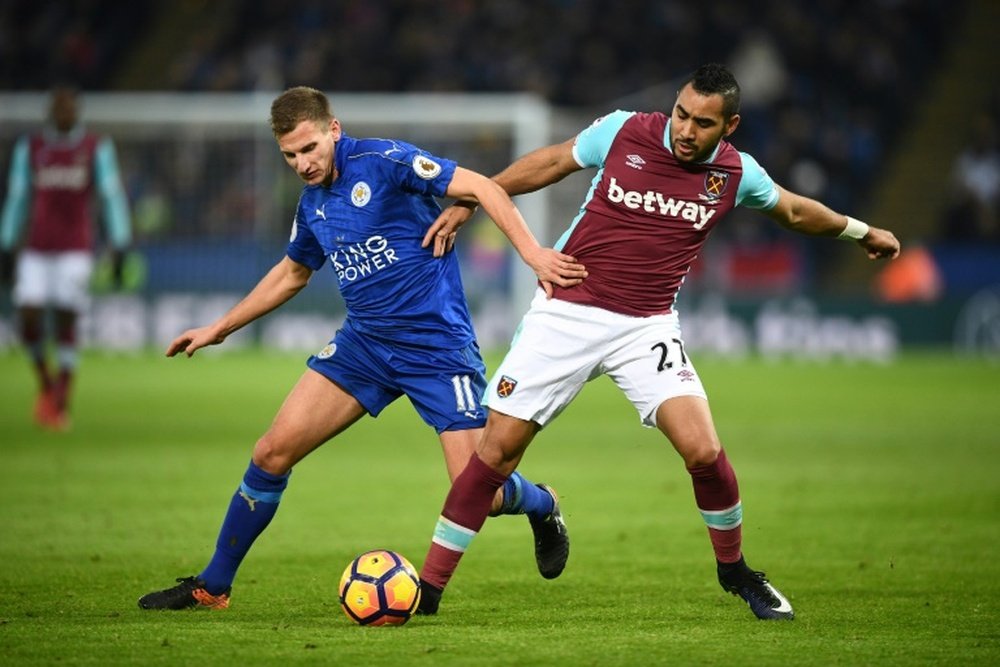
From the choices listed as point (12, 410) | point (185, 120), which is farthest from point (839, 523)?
point (185, 120)

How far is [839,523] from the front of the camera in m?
9.55

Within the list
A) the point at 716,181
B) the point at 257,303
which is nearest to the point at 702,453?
the point at 716,181

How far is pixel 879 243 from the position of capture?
22.5 ft

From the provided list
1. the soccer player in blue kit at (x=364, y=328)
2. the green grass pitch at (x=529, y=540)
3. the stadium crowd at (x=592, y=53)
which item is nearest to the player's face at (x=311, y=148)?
the soccer player in blue kit at (x=364, y=328)

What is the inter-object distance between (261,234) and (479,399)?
742 inches

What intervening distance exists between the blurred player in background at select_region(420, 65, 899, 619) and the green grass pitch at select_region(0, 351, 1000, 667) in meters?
0.50

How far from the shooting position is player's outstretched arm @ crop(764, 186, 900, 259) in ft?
21.6

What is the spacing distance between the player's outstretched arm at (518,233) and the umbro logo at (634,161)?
44 cm

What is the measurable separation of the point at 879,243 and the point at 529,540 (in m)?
3.02

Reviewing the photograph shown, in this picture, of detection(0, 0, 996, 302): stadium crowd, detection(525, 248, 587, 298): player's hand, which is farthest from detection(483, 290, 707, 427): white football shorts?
detection(0, 0, 996, 302): stadium crowd

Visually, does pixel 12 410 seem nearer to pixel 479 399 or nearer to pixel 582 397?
pixel 582 397

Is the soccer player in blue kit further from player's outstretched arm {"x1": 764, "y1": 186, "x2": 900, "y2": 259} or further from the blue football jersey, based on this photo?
player's outstretched arm {"x1": 764, "y1": 186, "x2": 900, "y2": 259}

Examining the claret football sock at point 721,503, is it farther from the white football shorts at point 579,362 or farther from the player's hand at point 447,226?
the player's hand at point 447,226

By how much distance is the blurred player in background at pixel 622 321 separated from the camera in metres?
6.38
